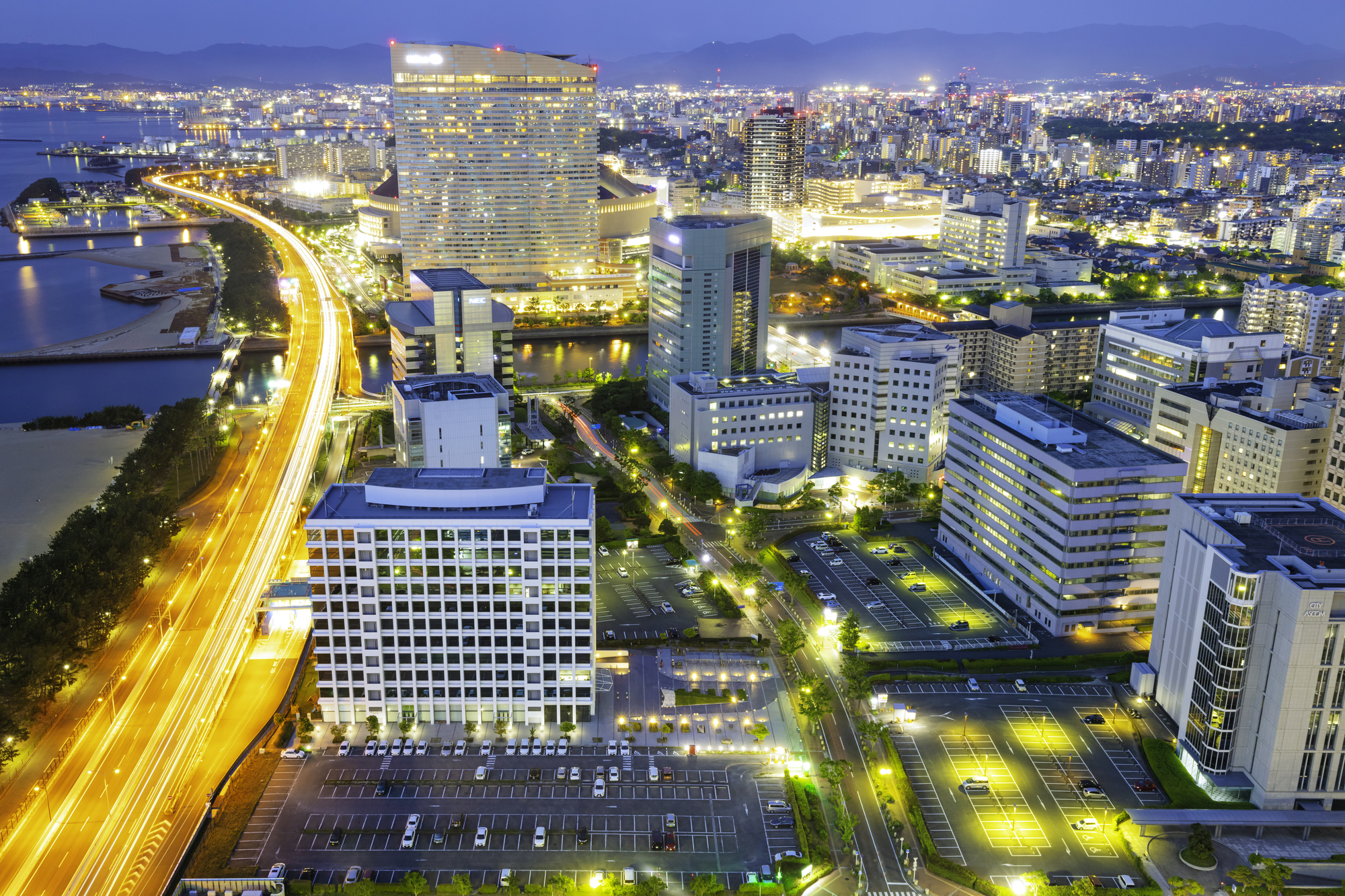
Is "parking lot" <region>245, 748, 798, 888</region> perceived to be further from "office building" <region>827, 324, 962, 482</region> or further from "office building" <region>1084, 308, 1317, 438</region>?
"office building" <region>1084, 308, 1317, 438</region>

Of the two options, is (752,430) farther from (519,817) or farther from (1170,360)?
(519,817)

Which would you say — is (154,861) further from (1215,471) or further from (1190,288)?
(1190,288)

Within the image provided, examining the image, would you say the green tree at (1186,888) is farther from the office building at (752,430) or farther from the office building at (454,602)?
the office building at (752,430)

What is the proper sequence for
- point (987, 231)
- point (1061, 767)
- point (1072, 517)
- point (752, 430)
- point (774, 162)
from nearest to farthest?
point (1061, 767) < point (1072, 517) < point (752, 430) < point (987, 231) < point (774, 162)

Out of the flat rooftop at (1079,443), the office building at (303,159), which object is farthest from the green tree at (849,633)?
the office building at (303,159)

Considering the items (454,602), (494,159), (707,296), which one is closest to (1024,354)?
(707,296)

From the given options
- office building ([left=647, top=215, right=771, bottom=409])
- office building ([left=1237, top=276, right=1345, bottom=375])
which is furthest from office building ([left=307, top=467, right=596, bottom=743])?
office building ([left=1237, top=276, right=1345, bottom=375])
